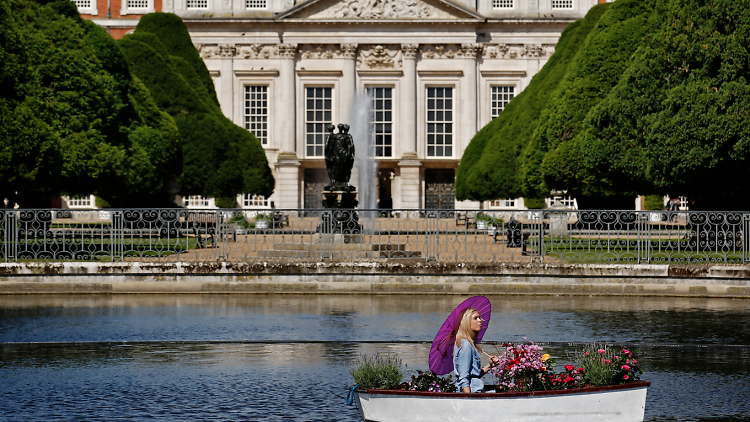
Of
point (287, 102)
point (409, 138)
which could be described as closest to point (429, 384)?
point (409, 138)

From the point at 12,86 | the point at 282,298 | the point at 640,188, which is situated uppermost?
the point at 12,86

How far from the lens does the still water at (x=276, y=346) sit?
8891 millimetres

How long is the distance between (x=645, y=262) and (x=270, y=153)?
42939 millimetres

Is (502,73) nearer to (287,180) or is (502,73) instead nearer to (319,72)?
(319,72)

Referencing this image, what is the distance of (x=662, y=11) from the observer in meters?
25.8

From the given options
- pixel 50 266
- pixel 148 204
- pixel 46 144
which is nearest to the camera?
pixel 50 266

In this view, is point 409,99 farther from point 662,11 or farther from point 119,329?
point 119,329

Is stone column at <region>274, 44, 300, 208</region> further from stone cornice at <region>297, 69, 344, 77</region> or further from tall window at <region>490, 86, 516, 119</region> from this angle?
tall window at <region>490, 86, 516, 119</region>

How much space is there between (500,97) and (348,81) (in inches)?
362

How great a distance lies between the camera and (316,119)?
6262cm

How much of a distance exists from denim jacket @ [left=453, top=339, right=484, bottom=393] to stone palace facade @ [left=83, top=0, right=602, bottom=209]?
53.7 metres

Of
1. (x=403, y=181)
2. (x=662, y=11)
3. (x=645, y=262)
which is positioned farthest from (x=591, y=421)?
(x=403, y=181)

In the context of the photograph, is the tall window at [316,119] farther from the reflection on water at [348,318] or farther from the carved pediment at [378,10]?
the reflection on water at [348,318]

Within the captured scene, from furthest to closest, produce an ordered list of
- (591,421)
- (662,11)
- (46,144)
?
(662,11) < (46,144) < (591,421)
